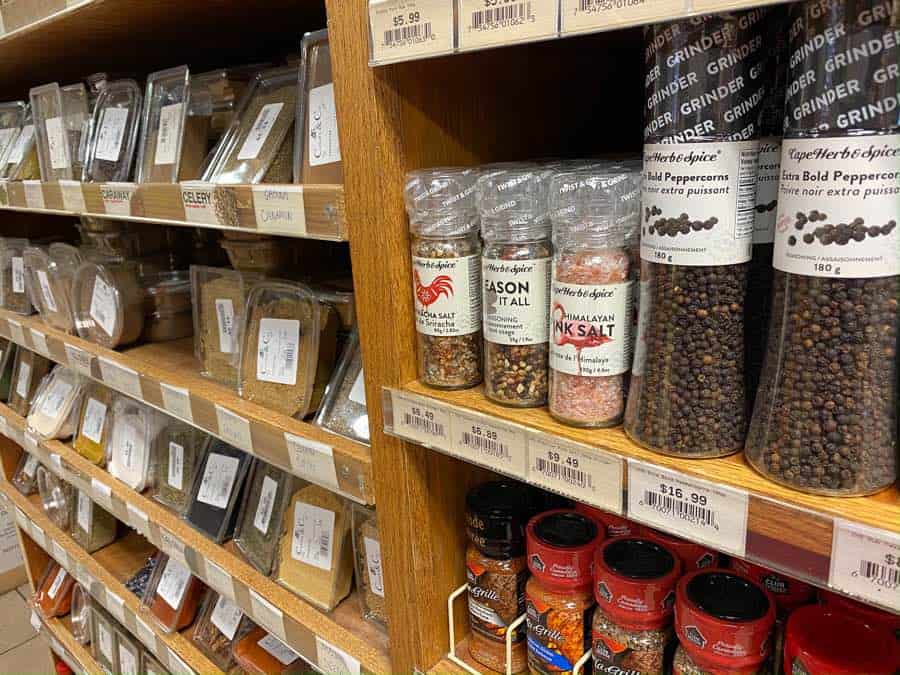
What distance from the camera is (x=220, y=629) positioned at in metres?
1.43

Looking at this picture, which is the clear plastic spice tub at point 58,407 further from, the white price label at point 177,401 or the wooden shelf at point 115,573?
the white price label at point 177,401

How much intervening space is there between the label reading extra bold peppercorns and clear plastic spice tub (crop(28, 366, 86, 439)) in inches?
57.6

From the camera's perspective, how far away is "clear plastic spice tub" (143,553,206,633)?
1486mm

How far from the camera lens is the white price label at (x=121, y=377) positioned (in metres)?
1.28

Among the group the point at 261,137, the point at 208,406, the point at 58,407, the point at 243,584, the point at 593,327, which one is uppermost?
the point at 261,137

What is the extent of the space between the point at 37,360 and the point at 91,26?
50.5 inches

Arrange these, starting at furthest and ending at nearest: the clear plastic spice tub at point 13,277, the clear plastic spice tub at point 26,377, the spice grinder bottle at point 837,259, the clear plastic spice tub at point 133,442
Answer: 1. the clear plastic spice tub at point 26,377
2. the clear plastic spice tub at point 13,277
3. the clear plastic spice tub at point 133,442
4. the spice grinder bottle at point 837,259

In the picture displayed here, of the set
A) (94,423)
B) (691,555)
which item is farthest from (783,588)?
(94,423)

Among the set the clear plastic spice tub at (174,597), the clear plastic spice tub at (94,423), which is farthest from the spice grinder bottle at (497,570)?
the clear plastic spice tub at (94,423)

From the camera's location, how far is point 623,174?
0.60 meters

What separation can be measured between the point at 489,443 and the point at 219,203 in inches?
21.1

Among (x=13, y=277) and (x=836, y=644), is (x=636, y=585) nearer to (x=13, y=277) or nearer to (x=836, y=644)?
(x=836, y=644)

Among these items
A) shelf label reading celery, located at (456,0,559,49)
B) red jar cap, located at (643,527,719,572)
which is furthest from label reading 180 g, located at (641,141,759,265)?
red jar cap, located at (643,527,719,572)

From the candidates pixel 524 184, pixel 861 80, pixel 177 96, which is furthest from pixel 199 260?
pixel 861 80
